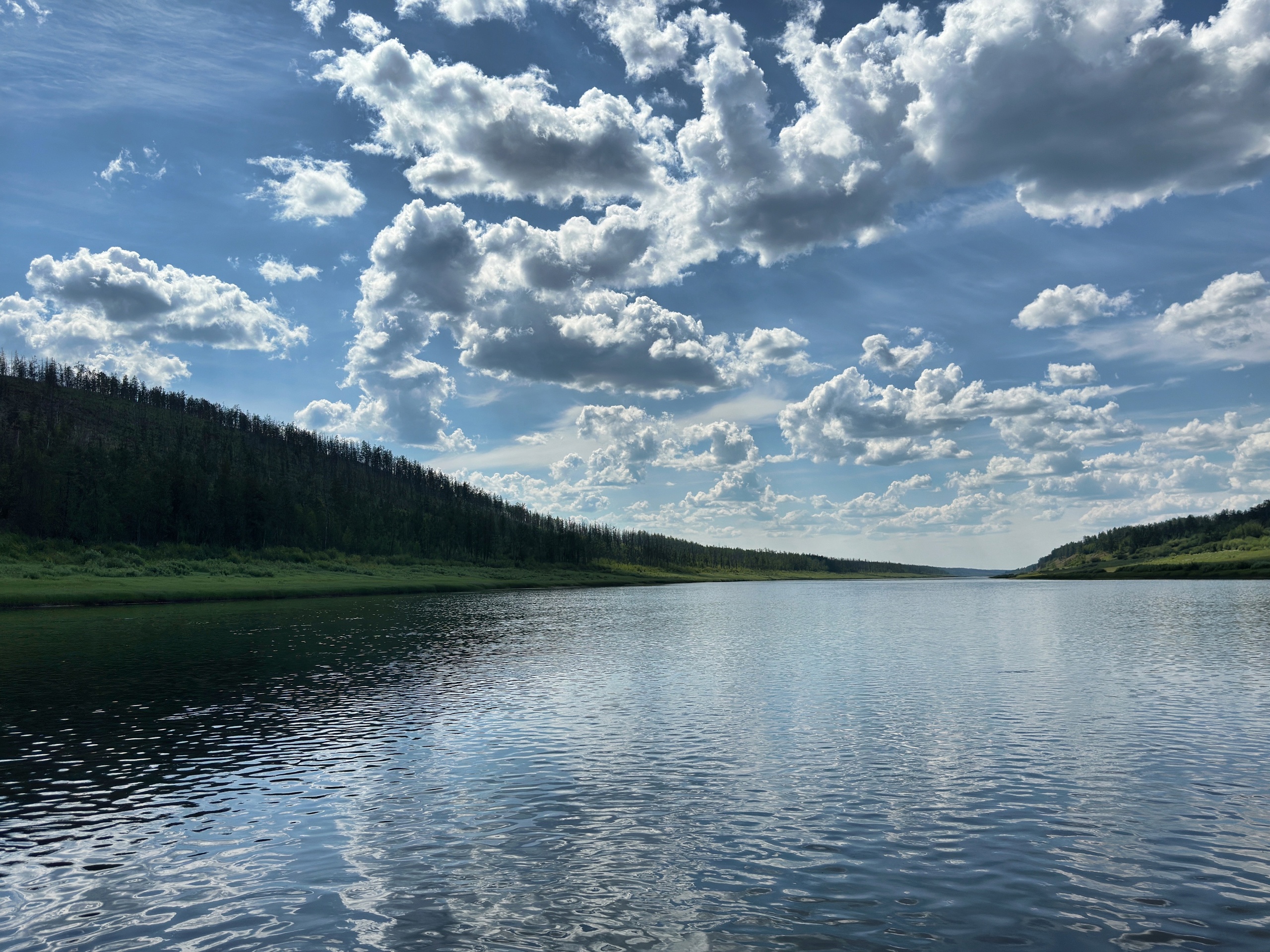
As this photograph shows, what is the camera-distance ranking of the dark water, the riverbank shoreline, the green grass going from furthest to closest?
the green grass < the riverbank shoreline < the dark water

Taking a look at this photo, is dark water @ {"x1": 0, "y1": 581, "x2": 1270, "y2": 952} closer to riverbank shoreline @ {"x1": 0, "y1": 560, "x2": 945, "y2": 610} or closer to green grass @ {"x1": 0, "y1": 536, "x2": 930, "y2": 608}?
riverbank shoreline @ {"x1": 0, "y1": 560, "x2": 945, "y2": 610}

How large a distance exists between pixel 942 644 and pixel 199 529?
185 metres

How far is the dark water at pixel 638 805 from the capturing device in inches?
567

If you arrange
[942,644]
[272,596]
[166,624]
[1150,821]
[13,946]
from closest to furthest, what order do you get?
1. [13,946]
2. [1150,821]
3. [942,644]
4. [166,624]
5. [272,596]

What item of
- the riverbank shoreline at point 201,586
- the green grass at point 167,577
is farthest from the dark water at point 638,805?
the green grass at point 167,577

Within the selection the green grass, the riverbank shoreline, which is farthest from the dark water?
the green grass

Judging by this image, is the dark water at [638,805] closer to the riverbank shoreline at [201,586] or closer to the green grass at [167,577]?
the riverbank shoreline at [201,586]

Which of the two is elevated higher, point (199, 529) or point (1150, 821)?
point (199, 529)

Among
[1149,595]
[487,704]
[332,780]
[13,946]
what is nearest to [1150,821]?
[332,780]

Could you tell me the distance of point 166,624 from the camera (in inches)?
3187

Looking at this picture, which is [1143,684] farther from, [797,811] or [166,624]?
[166,624]

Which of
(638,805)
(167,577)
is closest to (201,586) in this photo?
(167,577)

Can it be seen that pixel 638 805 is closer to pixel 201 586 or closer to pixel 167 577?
pixel 201 586

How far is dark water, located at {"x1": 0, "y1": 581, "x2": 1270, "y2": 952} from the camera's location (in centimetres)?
1441
